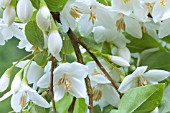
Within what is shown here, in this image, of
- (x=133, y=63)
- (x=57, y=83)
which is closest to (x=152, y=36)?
(x=133, y=63)

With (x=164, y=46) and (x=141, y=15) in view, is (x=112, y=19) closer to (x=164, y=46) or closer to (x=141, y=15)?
(x=141, y=15)

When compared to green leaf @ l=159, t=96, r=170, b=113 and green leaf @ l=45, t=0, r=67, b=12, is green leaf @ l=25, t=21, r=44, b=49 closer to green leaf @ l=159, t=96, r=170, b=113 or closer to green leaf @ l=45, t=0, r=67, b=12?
green leaf @ l=45, t=0, r=67, b=12

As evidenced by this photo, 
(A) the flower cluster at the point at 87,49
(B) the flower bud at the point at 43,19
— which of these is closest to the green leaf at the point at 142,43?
(A) the flower cluster at the point at 87,49

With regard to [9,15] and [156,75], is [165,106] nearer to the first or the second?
[156,75]

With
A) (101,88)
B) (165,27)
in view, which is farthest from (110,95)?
(165,27)

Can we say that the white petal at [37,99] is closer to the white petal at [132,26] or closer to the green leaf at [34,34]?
the green leaf at [34,34]
